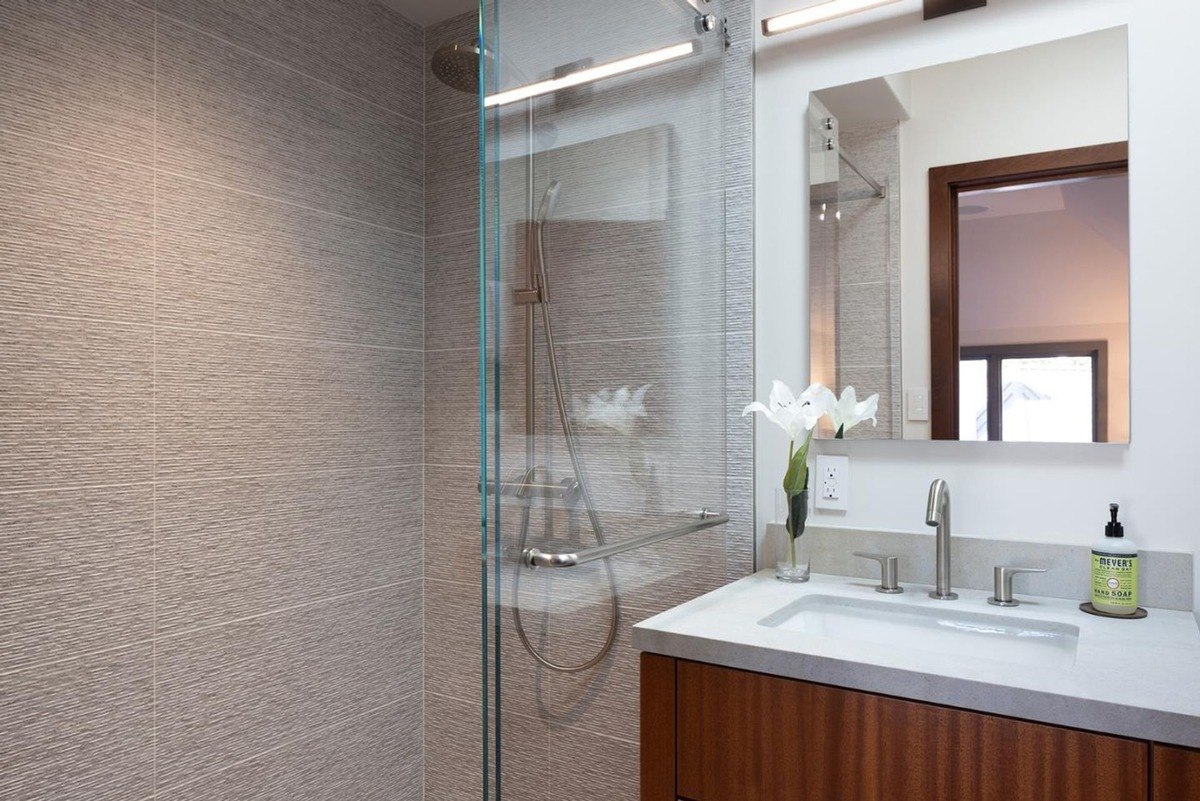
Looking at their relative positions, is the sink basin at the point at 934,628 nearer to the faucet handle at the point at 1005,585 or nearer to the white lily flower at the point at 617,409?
the faucet handle at the point at 1005,585

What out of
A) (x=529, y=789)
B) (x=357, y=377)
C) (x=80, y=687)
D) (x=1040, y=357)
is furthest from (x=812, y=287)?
(x=80, y=687)

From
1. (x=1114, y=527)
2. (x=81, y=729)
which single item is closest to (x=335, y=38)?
(x=81, y=729)

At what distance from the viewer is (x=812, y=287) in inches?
67.2

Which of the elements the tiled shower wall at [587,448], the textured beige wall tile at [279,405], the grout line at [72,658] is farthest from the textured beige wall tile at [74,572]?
the tiled shower wall at [587,448]

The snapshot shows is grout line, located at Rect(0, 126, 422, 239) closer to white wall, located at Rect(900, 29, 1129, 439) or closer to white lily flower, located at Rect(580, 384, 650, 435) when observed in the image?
white lily flower, located at Rect(580, 384, 650, 435)

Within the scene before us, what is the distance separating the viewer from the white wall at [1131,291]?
1357 millimetres

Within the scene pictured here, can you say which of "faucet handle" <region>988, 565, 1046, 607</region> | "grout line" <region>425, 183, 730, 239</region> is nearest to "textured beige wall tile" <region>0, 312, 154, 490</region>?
"grout line" <region>425, 183, 730, 239</region>

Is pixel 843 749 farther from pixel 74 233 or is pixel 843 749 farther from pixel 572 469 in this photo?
pixel 74 233

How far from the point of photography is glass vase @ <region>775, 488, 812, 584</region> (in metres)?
1.55

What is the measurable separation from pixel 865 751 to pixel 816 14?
4.69 feet

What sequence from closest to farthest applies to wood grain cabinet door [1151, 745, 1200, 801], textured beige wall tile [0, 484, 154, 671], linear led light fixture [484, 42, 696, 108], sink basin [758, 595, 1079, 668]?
1. wood grain cabinet door [1151, 745, 1200, 801]
2. linear led light fixture [484, 42, 696, 108]
3. sink basin [758, 595, 1079, 668]
4. textured beige wall tile [0, 484, 154, 671]

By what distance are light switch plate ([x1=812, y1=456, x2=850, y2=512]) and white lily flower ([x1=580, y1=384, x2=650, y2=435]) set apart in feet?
1.47

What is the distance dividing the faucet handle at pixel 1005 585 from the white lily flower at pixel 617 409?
69 cm

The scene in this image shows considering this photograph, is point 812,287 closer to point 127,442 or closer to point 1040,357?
point 1040,357
